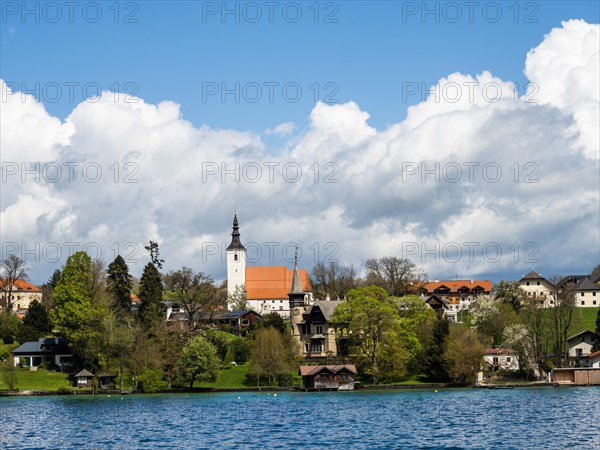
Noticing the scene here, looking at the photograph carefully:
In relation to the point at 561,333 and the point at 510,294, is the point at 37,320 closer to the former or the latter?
the point at 561,333

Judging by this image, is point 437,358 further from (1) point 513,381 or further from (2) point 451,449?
(2) point 451,449

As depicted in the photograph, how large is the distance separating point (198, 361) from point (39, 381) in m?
21.4

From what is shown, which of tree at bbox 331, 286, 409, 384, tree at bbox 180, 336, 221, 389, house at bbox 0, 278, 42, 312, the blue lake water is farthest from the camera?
house at bbox 0, 278, 42, 312

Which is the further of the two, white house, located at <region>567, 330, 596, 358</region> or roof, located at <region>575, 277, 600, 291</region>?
roof, located at <region>575, 277, 600, 291</region>

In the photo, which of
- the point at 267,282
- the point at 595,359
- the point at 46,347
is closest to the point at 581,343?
the point at 595,359

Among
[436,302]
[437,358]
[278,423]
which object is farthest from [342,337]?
[278,423]

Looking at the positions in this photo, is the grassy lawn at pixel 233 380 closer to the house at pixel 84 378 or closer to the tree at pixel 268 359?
the tree at pixel 268 359

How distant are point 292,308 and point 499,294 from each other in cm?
3922

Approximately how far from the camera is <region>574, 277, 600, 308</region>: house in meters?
169

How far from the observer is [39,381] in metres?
105

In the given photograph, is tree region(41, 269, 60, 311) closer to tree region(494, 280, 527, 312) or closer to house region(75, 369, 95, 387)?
house region(75, 369, 95, 387)

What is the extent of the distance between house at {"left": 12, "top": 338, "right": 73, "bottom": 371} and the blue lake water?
77.2 ft

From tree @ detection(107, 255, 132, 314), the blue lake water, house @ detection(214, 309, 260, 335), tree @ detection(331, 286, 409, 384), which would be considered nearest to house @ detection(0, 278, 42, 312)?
house @ detection(214, 309, 260, 335)

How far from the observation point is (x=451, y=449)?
43.7m
